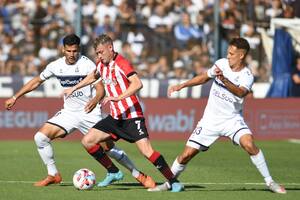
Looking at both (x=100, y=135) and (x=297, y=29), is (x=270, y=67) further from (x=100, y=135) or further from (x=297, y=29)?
(x=100, y=135)

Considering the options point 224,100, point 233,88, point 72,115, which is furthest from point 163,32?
point 233,88

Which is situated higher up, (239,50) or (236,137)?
(239,50)

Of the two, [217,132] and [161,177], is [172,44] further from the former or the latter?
[217,132]

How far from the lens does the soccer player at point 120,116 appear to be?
1159 cm

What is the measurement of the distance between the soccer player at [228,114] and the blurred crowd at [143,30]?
40.3 ft

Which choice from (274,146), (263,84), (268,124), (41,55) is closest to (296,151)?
(274,146)

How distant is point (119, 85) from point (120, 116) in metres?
0.43

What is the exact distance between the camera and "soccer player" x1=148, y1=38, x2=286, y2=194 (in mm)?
11492

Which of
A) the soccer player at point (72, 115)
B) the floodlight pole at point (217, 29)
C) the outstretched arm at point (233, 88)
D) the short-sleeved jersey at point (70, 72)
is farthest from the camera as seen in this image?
the floodlight pole at point (217, 29)

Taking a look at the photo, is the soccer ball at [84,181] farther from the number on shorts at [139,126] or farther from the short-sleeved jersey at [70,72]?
the short-sleeved jersey at [70,72]

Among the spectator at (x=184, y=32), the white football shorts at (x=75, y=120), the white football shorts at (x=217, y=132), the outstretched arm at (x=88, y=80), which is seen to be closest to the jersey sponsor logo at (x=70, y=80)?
the white football shorts at (x=75, y=120)

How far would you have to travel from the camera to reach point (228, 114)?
11820mm

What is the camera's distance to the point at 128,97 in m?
11.5

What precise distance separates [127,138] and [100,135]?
377 mm
